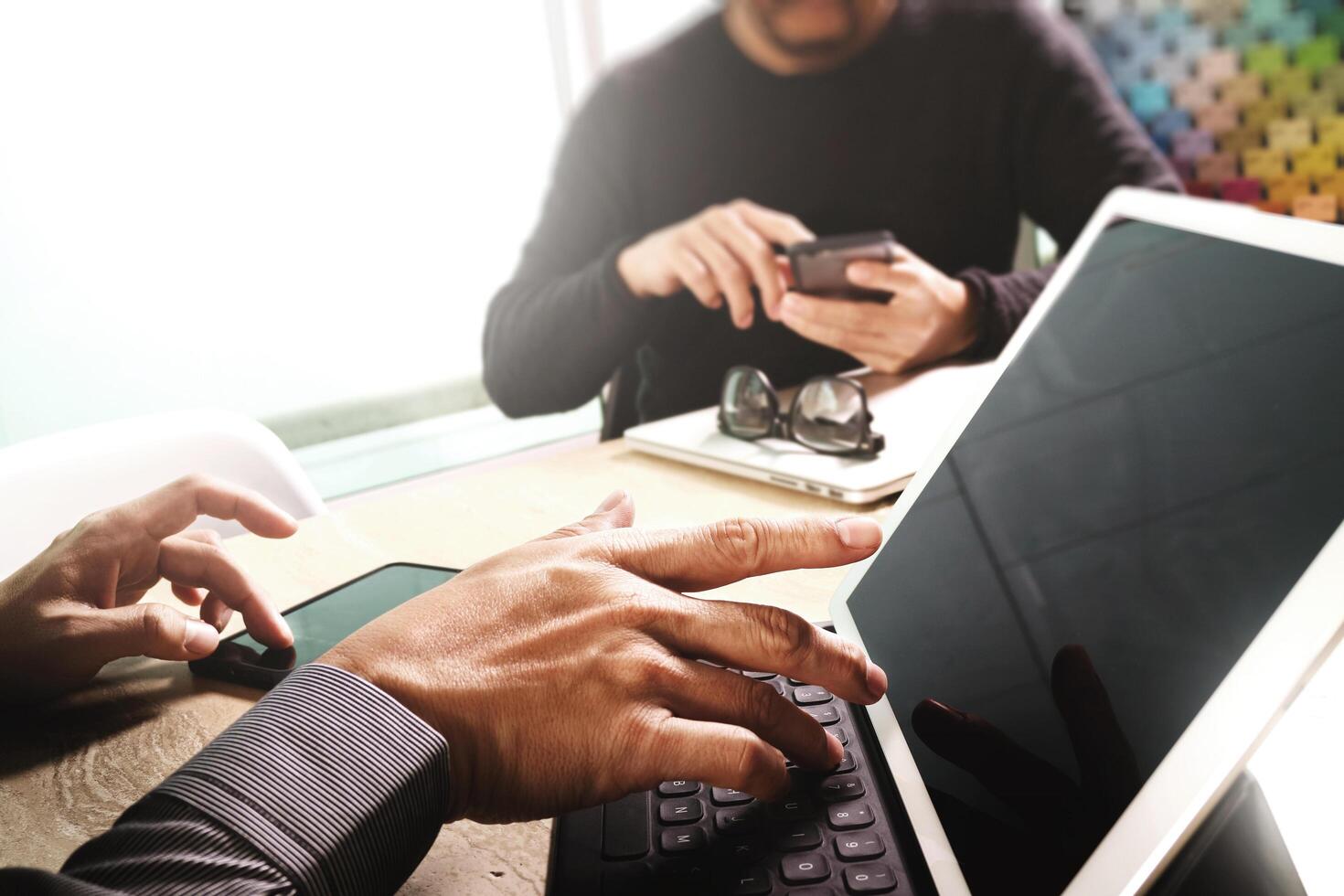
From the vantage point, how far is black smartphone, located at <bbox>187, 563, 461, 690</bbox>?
682 millimetres

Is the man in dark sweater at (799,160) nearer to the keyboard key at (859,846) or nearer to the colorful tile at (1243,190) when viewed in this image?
the colorful tile at (1243,190)

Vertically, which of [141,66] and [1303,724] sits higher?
[1303,724]

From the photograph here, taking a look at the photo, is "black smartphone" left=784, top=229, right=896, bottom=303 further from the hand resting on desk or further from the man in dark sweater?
the hand resting on desk

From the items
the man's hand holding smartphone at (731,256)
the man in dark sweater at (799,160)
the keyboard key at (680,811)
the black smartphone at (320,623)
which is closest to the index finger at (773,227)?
the man's hand holding smartphone at (731,256)

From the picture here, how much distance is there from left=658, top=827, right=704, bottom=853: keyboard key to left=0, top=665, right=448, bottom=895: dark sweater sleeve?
108mm

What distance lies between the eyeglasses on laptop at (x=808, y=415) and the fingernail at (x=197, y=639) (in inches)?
24.6

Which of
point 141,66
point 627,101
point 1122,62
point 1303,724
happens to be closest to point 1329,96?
point 1122,62

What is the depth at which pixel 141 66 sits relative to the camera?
5.29 feet

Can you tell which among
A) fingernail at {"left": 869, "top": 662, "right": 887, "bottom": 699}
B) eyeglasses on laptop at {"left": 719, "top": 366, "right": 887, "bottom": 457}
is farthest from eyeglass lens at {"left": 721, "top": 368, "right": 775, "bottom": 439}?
fingernail at {"left": 869, "top": 662, "right": 887, "bottom": 699}

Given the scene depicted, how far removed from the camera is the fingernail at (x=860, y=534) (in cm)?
50

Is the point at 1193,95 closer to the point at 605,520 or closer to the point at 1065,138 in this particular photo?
the point at 1065,138

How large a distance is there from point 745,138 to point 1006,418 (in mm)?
1499

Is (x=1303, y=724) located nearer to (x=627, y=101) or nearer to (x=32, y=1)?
(x=627, y=101)

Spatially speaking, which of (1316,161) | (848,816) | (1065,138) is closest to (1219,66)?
(1316,161)
